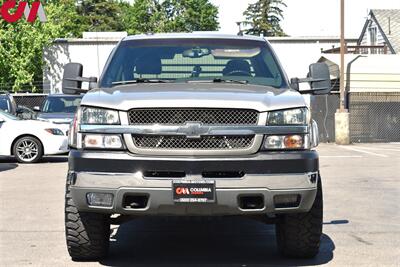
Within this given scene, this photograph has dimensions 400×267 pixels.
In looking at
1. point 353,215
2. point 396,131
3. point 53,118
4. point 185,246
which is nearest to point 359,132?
point 396,131

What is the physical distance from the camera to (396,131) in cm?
2827

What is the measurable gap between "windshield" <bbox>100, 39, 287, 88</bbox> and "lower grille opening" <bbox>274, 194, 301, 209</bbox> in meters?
1.41

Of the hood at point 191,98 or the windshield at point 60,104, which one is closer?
the hood at point 191,98

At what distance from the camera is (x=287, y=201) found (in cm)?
563

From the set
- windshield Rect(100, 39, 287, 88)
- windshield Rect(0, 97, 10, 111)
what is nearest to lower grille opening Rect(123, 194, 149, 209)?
windshield Rect(100, 39, 287, 88)

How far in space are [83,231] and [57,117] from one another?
45.9 feet

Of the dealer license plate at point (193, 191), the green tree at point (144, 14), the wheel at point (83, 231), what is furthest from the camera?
the green tree at point (144, 14)

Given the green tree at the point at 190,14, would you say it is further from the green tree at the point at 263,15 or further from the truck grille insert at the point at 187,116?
the truck grille insert at the point at 187,116

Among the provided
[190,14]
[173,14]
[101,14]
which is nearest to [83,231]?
[190,14]

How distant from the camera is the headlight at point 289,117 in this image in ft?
18.7

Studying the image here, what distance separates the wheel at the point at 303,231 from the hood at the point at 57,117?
1370cm

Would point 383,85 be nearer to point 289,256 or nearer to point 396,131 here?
point 396,131

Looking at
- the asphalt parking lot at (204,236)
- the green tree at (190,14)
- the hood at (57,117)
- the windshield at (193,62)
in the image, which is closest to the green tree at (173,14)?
the green tree at (190,14)

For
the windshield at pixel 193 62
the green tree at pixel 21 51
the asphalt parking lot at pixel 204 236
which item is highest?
the green tree at pixel 21 51
